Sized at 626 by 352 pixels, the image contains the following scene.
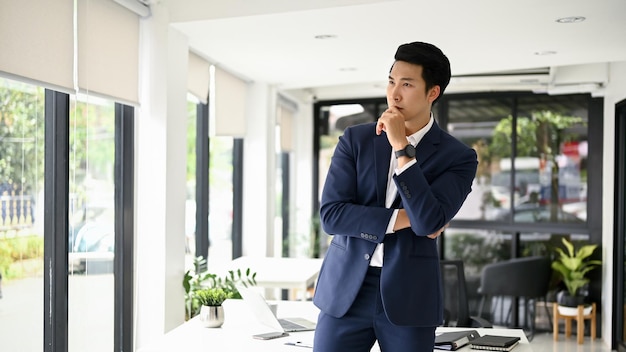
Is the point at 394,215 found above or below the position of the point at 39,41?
below

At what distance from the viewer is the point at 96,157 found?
4.00 meters

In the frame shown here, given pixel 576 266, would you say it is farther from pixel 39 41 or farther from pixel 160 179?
pixel 39 41

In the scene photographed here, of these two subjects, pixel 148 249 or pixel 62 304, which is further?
pixel 148 249

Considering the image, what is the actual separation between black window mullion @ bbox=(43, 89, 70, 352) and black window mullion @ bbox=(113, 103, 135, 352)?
561 millimetres

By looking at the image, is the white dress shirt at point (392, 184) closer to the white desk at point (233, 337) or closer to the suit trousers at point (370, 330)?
the suit trousers at point (370, 330)

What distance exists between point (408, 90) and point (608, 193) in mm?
5379

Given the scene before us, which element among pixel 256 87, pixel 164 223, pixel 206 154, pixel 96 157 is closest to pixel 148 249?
pixel 164 223

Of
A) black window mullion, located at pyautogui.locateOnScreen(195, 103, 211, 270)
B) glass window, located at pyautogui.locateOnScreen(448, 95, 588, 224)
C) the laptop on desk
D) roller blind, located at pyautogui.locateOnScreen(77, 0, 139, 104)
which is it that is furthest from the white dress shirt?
glass window, located at pyautogui.locateOnScreen(448, 95, 588, 224)

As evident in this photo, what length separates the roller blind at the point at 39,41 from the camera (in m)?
2.74

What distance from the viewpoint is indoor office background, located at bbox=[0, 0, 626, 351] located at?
300 cm

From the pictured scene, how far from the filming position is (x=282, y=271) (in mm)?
5043

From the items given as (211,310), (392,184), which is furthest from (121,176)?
(392,184)

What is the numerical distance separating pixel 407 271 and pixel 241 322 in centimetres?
130

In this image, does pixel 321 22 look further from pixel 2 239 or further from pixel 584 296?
pixel 584 296
